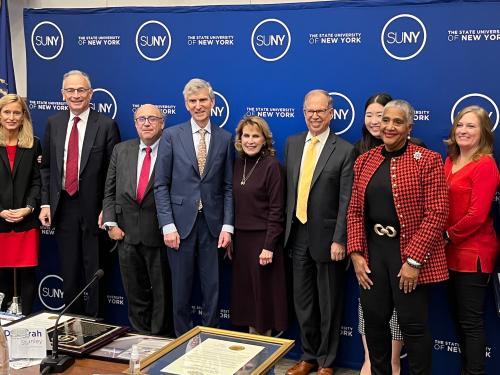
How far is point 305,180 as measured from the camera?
146 inches

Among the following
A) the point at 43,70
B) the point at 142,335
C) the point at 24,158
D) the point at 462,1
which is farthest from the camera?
the point at 43,70

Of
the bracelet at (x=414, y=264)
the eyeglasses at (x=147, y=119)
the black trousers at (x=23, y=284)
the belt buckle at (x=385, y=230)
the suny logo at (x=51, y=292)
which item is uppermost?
the eyeglasses at (x=147, y=119)

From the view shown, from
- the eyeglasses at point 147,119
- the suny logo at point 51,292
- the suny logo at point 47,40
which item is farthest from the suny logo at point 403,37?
the suny logo at point 51,292

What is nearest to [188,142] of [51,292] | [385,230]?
[385,230]

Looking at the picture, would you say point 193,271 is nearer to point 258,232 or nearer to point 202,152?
point 258,232

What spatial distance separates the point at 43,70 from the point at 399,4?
2648 millimetres

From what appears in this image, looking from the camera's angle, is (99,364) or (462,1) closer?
(99,364)

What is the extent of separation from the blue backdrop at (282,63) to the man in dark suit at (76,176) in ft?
1.09

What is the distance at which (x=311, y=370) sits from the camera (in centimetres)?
387

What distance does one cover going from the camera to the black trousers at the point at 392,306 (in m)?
3.11

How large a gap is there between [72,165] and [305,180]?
159 centimetres

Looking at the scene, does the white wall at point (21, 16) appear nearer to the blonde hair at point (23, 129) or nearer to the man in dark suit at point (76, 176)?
the man in dark suit at point (76, 176)

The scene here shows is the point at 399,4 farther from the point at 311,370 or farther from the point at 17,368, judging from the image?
the point at 17,368

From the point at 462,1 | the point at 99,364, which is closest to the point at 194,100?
the point at 462,1
